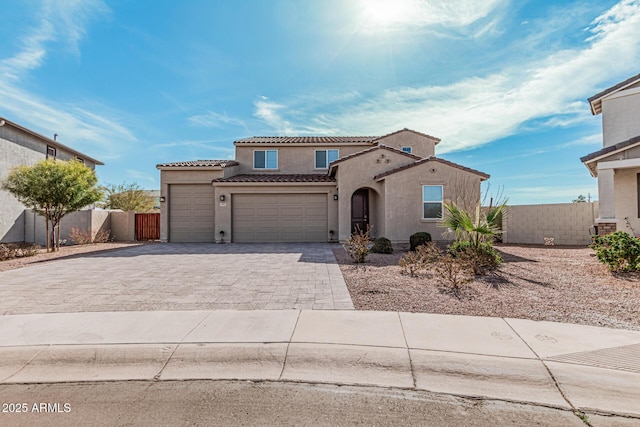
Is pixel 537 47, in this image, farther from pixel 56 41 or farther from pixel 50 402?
pixel 56 41

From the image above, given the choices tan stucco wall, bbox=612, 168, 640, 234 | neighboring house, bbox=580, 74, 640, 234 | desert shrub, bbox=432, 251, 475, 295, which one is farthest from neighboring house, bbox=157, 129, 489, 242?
desert shrub, bbox=432, 251, 475, 295

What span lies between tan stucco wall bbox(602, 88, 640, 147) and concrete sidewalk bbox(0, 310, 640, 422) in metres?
16.0

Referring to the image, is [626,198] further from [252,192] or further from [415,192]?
[252,192]

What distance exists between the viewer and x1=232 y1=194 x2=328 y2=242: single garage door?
18047 mm

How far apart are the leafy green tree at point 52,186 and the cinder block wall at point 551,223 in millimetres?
20323

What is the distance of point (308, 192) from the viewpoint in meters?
18.0

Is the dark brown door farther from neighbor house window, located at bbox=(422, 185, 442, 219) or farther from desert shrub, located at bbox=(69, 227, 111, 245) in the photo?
desert shrub, located at bbox=(69, 227, 111, 245)

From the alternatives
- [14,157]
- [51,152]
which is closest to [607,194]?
[14,157]

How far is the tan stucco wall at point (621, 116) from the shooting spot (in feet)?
49.4

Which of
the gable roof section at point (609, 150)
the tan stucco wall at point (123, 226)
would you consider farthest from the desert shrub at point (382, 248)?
the tan stucco wall at point (123, 226)

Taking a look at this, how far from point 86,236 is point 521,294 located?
21.6m

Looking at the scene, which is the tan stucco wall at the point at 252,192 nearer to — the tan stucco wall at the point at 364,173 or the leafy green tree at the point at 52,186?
the tan stucco wall at the point at 364,173

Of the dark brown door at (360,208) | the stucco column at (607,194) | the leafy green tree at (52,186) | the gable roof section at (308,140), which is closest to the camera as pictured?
the stucco column at (607,194)

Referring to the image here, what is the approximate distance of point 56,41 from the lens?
1166 cm
